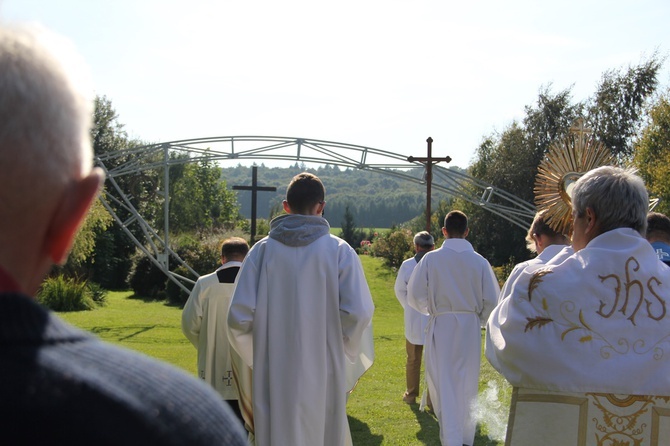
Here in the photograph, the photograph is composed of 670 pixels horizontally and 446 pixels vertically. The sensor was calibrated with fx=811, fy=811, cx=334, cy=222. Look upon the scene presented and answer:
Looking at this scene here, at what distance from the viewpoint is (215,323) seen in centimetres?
728

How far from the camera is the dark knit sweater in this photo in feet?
3.38

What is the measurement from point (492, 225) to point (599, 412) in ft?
130

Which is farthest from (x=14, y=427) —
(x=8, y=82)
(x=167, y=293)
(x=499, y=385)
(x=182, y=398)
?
(x=167, y=293)

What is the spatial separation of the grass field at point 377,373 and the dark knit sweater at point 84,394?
7.08 m

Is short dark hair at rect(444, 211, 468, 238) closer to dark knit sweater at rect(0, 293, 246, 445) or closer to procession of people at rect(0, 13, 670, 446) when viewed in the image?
procession of people at rect(0, 13, 670, 446)

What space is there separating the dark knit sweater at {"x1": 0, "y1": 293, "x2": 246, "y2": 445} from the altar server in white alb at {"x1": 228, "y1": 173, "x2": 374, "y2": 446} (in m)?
4.38

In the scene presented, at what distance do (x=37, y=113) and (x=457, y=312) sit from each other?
7.48m

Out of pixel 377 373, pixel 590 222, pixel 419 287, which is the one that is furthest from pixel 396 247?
pixel 590 222

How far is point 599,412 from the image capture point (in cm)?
380

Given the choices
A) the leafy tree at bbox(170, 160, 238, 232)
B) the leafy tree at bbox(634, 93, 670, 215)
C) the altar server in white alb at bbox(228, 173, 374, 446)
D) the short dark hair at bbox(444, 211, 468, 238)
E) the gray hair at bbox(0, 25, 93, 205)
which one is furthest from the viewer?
the leafy tree at bbox(170, 160, 238, 232)

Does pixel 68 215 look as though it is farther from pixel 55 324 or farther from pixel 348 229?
pixel 348 229

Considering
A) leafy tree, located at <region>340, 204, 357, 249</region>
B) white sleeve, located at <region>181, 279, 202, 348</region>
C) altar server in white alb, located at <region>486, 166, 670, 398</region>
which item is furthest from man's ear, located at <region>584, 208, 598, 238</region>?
leafy tree, located at <region>340, 204, 357, 249</region>

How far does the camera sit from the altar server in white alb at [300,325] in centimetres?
552

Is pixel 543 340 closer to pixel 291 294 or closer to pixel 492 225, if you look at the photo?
pixel 291 294
